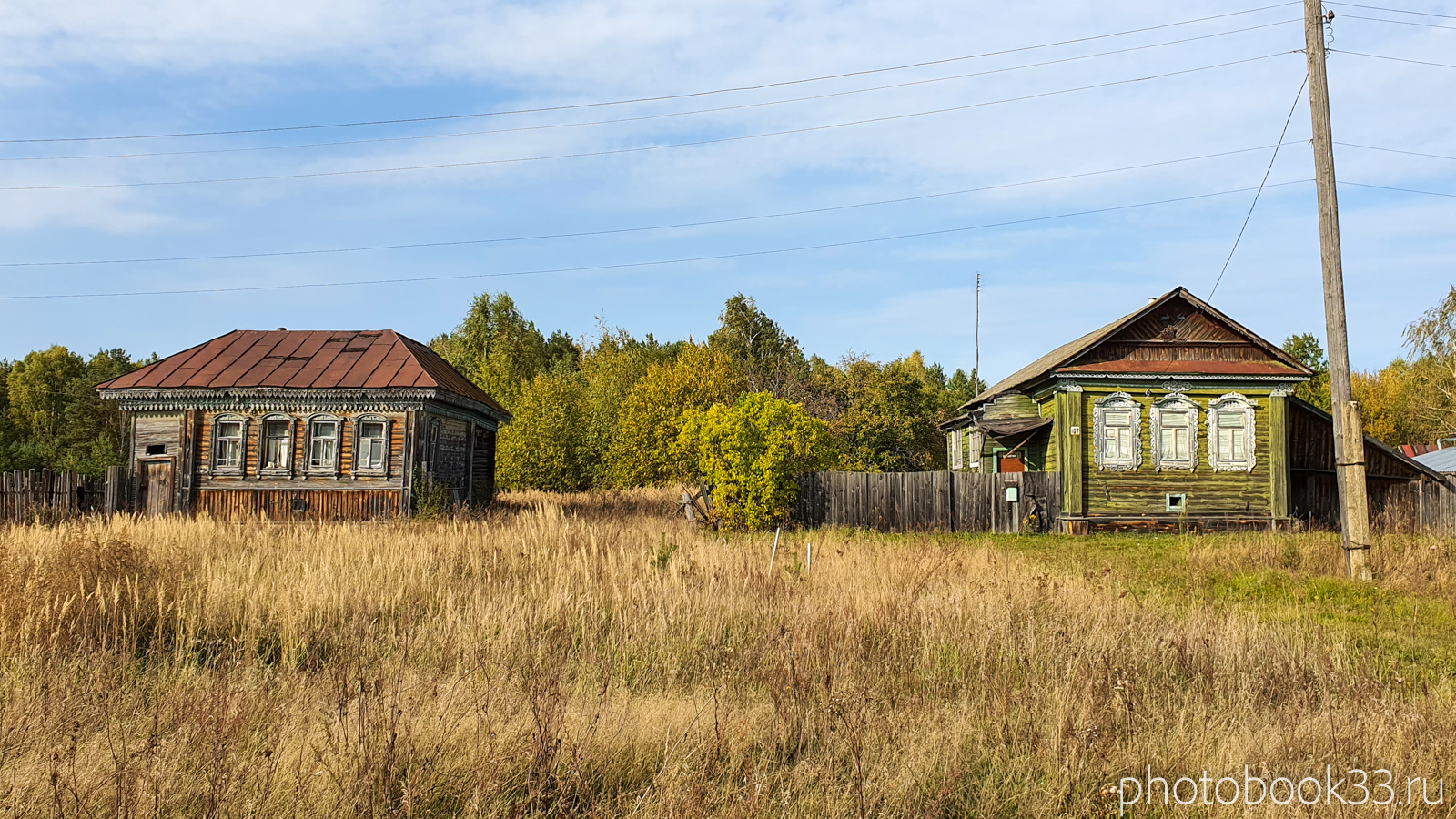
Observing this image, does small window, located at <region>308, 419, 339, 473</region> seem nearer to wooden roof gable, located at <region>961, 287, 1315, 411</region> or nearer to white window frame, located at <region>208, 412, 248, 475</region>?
white window frame, located at <region>208, 412, 248, 475</region>

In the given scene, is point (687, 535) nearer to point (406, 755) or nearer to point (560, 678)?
point (560, 678)

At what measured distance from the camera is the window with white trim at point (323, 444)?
70.6 feet

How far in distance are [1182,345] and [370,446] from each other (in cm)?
1977

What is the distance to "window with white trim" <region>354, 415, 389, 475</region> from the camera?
70.2 feet

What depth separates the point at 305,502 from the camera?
2142cm

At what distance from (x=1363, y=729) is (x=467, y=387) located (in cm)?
2280

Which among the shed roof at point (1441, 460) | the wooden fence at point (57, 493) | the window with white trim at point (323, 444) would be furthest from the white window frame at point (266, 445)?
the shed roof at point (1441, 460)

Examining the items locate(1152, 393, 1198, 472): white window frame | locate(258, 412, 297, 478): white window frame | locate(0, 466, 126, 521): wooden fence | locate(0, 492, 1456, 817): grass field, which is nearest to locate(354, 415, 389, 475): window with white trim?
locate(258, 412, 297, 478): white window frame

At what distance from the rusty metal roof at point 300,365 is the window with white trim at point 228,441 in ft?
3.00

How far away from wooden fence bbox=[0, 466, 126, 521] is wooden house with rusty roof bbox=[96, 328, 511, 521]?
462mm

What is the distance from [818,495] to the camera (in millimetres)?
21453

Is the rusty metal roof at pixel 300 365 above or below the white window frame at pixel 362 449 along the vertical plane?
above

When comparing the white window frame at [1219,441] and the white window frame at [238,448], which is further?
the white window frame at [238,448]

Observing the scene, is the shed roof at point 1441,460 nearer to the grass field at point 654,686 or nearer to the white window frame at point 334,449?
the grass field at point 654,686
